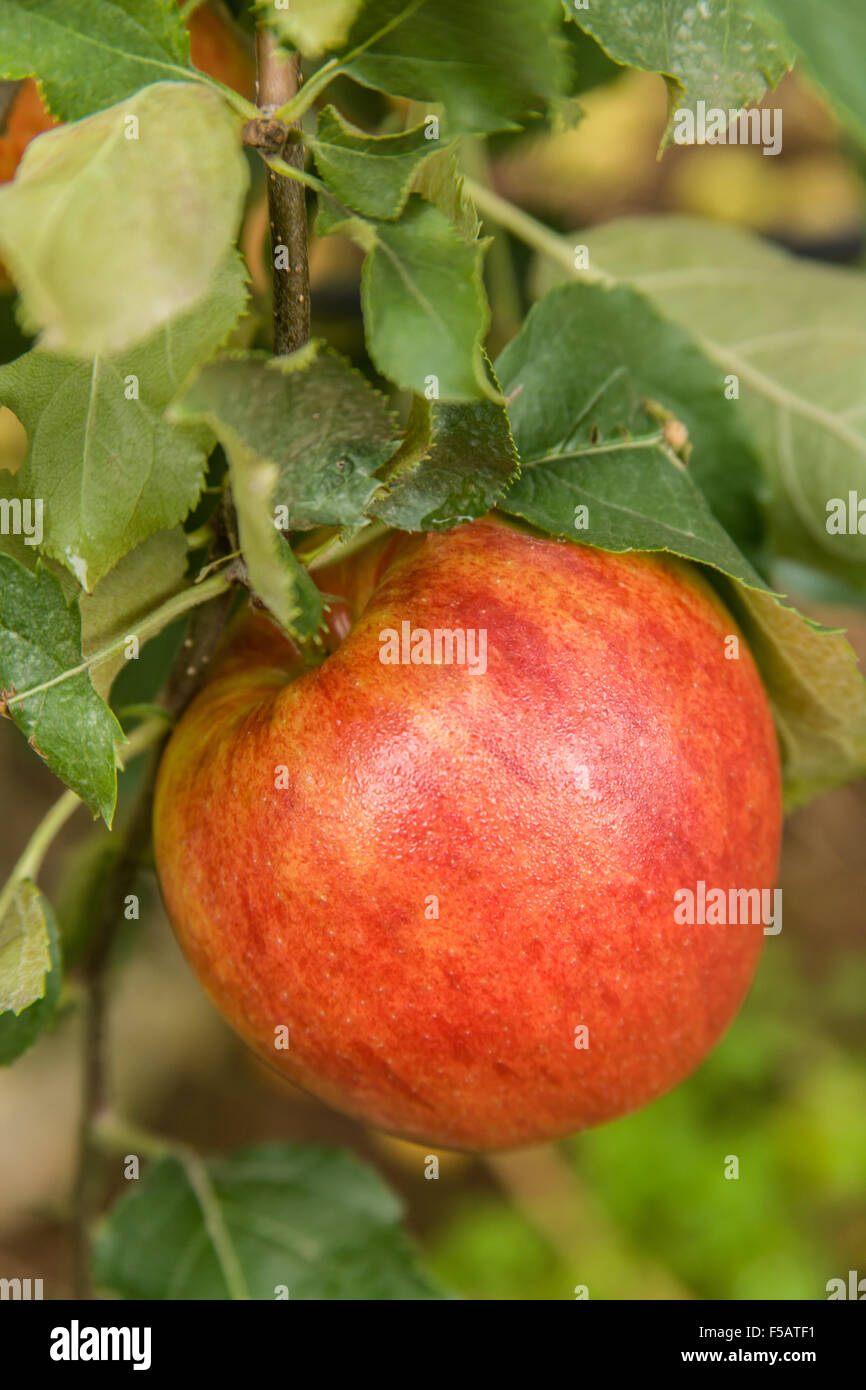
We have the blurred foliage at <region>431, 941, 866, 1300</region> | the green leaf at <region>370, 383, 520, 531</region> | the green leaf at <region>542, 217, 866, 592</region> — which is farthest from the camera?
the blurred foliage at <region>431, 941, 866, 1300</region>

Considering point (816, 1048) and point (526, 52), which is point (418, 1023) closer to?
point (526, 52)

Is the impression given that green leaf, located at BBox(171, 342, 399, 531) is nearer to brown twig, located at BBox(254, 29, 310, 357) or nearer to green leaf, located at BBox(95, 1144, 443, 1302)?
brown twig, located at BBox(254, 29, 310, 357)

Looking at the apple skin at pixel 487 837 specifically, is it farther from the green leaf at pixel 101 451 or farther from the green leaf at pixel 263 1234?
the green leaf at pixel 263 1234

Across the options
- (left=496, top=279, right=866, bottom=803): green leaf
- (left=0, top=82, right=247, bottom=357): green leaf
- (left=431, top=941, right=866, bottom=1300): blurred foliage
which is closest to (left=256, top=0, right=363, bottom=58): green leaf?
(left=0, top=82, right=247, bottom=357): green leaf

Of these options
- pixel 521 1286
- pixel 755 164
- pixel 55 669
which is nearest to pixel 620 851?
pixel 55 669

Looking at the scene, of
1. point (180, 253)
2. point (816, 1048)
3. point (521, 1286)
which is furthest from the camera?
point (816, 1048)

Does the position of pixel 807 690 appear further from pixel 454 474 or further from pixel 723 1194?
pixel 723 1194

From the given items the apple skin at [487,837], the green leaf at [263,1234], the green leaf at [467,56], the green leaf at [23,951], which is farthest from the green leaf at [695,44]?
the green leaf at [263,1234]
